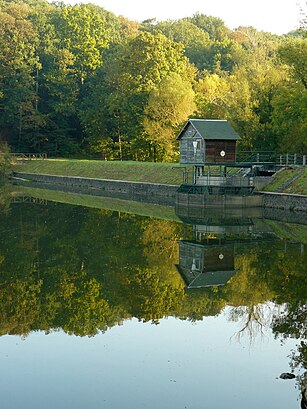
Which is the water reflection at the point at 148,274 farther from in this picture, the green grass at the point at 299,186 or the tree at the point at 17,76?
the tree at the point at 17,76

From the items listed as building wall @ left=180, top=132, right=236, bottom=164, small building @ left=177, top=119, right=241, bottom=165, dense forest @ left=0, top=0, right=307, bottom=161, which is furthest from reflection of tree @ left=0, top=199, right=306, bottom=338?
dense forest @ left=0, top=0, right=307, bottom=161

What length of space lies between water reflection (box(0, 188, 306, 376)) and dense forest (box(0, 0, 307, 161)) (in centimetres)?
1817

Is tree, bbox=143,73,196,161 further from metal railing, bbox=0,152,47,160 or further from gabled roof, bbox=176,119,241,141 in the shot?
metal railing, bbox=0,152,47,160

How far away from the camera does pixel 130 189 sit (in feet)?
176

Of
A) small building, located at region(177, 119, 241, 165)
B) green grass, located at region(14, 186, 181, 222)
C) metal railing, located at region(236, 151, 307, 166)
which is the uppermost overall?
small building, located at region(177, 119, 241, 165)

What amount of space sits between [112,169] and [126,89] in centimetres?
1388

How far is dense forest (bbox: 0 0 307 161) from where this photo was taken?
167ft

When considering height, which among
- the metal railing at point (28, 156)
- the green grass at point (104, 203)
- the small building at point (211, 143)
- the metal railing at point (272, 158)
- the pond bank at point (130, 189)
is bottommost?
the green grass at point (104, 203)

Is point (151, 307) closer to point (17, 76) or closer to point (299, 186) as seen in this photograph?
point (299, 186)

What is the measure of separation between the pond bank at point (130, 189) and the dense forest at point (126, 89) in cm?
734

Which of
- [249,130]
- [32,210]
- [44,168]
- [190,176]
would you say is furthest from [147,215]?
[44,168]

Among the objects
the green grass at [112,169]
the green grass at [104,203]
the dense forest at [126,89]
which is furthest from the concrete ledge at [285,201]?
the green grass at [112,169]

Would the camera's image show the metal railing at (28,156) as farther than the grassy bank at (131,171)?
Yes

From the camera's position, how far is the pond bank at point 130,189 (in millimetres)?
39188
